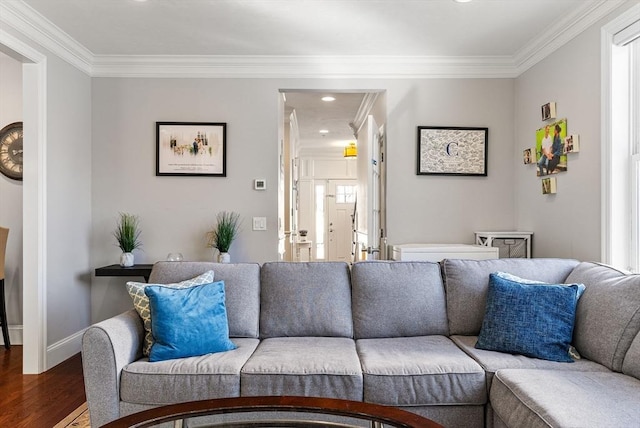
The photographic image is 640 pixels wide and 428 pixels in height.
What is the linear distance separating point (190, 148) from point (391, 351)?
2618 millimetres

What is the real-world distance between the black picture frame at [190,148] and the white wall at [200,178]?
2.3 inches

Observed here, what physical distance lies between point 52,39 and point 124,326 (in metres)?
2.40

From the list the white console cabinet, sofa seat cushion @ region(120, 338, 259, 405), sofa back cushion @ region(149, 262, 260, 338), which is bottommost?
sofa seat cushion @ region(120, 338, 259, 405)

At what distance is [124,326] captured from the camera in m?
2.22

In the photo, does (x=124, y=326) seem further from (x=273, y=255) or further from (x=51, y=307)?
(x=273, y=255)

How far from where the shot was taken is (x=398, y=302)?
2.60 metres

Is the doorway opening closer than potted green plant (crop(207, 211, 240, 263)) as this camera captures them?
No

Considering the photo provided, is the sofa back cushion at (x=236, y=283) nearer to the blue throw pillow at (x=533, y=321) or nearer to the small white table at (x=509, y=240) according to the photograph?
the blue throw pillow at (x=533, y=321)

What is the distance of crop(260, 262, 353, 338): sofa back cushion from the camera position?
2586mm

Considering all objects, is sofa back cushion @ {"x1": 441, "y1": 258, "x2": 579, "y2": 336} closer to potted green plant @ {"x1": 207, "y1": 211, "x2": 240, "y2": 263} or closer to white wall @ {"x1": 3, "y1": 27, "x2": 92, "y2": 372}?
potted green plant @ {"x1": 207, "y1": 211, "x2": 240, "y2": 263}

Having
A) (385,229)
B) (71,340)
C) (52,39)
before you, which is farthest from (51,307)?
(385,229)

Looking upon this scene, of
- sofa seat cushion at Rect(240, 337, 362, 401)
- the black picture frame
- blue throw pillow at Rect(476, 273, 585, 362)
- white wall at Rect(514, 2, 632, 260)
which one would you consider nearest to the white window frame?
white wall at Rect(514, 2, 632, 260)

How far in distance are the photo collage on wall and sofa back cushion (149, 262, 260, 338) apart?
223cm

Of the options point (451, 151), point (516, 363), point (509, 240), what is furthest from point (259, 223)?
point (516, 363)
